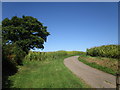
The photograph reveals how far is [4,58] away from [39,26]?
58.4 ft

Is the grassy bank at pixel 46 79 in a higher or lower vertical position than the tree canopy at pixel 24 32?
lower

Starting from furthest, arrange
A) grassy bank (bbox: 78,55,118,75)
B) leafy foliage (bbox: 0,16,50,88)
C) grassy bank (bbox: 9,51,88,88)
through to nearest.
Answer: leafy foliage (bbox: 0,16,50,88), grassy bank (bbox: 78,55,118,75), grassy bank (bbox: 9,51,88,88)

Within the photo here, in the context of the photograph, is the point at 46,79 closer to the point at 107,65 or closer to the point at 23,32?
the point at 107,65

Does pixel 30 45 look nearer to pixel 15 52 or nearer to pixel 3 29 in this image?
pixel 3 29

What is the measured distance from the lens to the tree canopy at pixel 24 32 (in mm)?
24581

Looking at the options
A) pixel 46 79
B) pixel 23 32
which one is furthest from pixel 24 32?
pixel 46 79

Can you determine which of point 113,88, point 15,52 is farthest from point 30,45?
point 113,88

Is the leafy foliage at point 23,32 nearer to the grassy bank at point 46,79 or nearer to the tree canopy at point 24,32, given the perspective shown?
the tree canopy at point 24,32

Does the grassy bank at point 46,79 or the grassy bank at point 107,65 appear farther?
the grassy bank at point 107,65

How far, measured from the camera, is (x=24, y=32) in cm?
2517

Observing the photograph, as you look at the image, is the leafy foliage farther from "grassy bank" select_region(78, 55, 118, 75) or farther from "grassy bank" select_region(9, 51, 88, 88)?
"grassy bank" select_region(78, 55, 118, 75)

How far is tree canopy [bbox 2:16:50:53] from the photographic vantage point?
24581 mm

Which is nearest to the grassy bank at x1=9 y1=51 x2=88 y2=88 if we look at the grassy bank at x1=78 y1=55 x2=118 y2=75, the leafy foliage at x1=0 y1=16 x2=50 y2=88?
the grassy bank at x1=78 y1=55 x2=118 y2=75

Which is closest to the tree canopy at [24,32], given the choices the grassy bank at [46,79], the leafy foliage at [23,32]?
the leafy foliage at [23,32]
